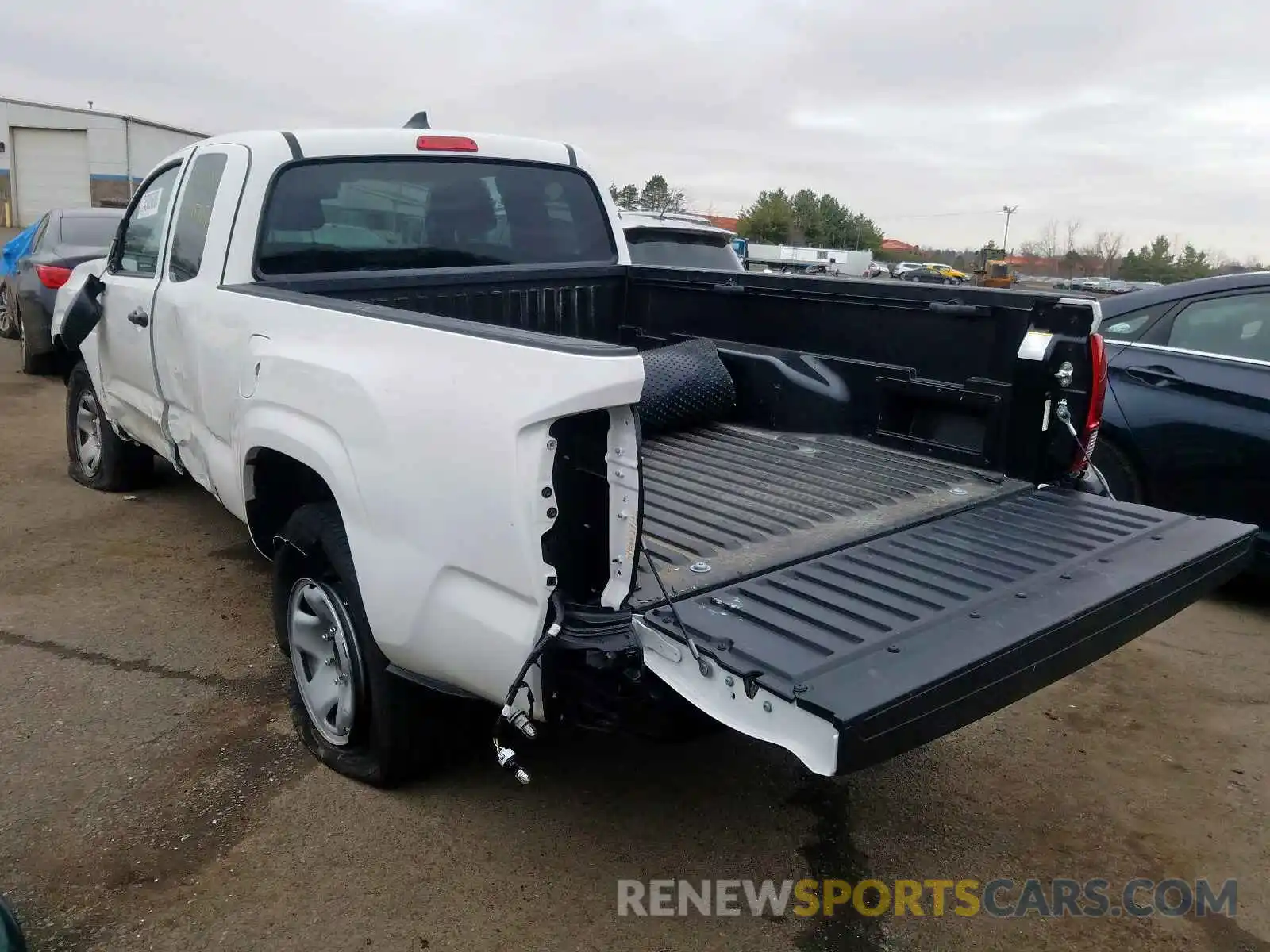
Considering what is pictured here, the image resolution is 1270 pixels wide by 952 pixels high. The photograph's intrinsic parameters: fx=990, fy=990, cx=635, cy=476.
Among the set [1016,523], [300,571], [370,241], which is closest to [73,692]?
[300,571]

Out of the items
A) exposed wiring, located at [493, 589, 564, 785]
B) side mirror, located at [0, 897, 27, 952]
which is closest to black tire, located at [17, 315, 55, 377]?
side mirror, located at [0, 897, 27, 952]

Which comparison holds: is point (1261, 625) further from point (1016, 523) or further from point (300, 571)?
point (300, 571)

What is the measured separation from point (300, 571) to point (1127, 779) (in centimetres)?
290

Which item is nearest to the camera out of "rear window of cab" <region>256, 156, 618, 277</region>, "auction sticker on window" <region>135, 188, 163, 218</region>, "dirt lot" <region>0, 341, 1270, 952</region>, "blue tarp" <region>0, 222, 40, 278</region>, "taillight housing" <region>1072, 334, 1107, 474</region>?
"dirt lot" <region>0, 341, 1270, 952</region>

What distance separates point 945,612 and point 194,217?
3425mm

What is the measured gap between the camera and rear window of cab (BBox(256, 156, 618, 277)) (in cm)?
388

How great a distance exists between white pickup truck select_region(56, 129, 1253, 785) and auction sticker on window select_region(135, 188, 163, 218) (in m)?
0.05

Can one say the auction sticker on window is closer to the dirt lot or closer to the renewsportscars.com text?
the dirt lot

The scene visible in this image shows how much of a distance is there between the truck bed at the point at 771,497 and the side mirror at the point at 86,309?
3096 mm

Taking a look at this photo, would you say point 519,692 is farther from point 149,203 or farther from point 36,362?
point 36,362

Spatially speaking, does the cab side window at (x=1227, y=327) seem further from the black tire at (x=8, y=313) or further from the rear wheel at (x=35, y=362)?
the black tire at (x=8, y=313)

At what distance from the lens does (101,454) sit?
20.3 ft

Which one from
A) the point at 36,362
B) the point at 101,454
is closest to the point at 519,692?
the point at 101,454

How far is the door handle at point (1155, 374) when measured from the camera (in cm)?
510
